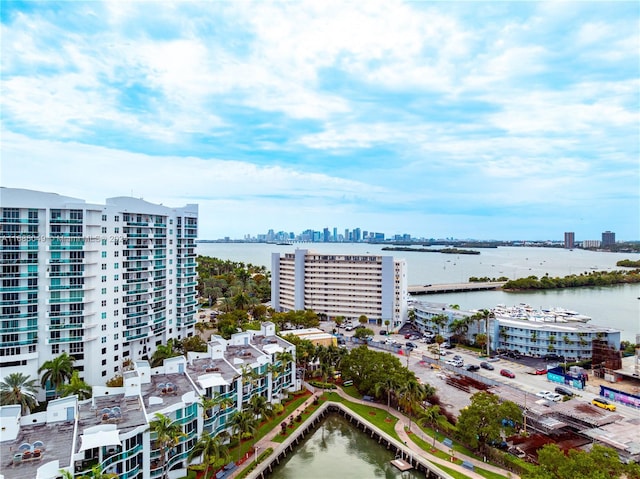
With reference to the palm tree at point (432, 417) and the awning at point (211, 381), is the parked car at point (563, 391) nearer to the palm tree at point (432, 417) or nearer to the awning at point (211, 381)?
the palm tree at point (432, 417)

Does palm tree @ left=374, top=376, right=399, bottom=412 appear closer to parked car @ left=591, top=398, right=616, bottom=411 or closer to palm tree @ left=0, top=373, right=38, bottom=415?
parked car @ left=591, top=398, right=616, bottom=411

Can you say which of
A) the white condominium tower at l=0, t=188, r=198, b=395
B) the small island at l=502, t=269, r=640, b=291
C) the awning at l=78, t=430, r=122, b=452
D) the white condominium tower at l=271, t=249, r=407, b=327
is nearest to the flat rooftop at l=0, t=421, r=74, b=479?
the awning at l=78, t=430, r=122, b=452

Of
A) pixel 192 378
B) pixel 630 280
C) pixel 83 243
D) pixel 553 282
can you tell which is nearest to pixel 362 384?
pixel 192 378

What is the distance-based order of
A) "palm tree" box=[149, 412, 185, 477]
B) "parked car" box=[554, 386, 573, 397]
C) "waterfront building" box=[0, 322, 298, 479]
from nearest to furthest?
"waterfront building" box=[0, 322, 298, 479], "palm tree" box=[149, 412, 185, 477], "parked car" box=[554, 386, 573, 397]

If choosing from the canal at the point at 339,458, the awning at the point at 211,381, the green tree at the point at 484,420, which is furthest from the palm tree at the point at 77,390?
the green tree at the point at 484,420

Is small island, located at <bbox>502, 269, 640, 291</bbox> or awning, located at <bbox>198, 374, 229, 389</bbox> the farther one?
small island, located at <bbox>502, 269, 640, 291</bbox>

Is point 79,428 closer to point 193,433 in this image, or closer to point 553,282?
point 193,433

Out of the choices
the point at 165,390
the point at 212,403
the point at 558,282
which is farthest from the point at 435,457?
the point at 558,282
